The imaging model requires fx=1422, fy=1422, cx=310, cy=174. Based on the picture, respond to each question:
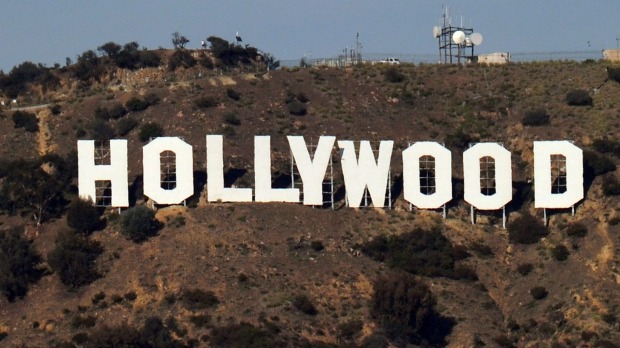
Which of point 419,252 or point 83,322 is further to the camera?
point 419,252

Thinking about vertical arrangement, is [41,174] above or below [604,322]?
above

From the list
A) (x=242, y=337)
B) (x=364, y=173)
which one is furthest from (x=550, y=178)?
(x=242, y=337)

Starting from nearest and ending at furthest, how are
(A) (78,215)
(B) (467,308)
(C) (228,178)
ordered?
(B) (467,308) → (A) (78,215) → (C) (228,178)

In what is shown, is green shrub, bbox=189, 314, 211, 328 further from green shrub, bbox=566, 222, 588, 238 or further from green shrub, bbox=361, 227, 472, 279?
green shrub, bbox=566, 222, 588, 238

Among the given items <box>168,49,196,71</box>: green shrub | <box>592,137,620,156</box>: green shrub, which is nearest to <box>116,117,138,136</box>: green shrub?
<box>168,49,196,71</box>: green shrub

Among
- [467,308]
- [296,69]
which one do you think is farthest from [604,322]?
[296,69]

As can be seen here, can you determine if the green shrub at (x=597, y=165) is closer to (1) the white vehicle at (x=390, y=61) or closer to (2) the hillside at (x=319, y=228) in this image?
(2) the hillside at (x=319, y=228)

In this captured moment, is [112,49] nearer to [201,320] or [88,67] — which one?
[88,67]

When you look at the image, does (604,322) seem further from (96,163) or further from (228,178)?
(96,163)
